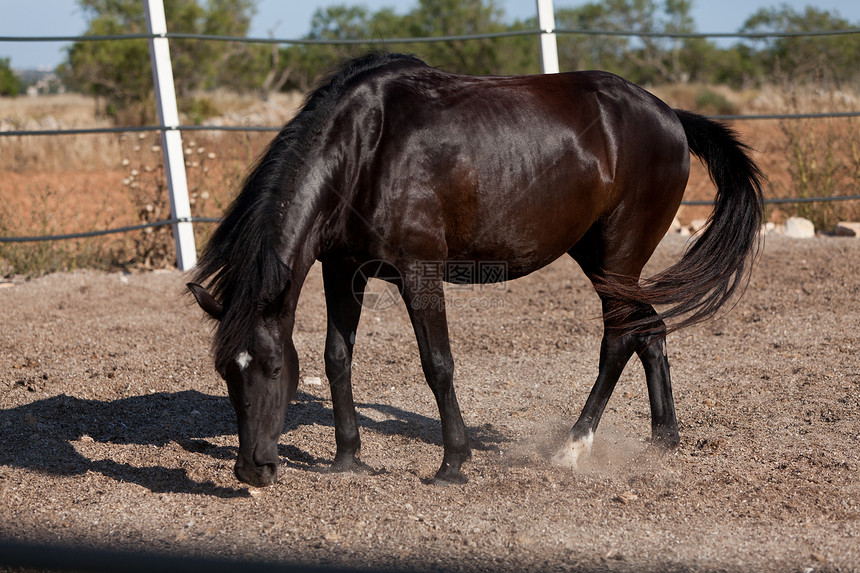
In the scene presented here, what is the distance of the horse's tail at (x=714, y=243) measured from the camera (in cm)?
354

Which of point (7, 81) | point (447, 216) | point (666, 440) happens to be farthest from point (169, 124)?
point (7, 81)

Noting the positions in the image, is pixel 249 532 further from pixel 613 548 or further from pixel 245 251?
pixel 613 548

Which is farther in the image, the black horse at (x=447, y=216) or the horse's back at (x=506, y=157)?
the horse's back at (x=506, y=157)

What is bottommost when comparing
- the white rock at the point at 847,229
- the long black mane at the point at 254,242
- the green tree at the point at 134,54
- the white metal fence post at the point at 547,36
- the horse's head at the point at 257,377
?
the white rock at the point at 847,229

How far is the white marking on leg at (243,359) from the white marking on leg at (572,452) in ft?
4.91

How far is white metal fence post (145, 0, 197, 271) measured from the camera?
21.7 ft

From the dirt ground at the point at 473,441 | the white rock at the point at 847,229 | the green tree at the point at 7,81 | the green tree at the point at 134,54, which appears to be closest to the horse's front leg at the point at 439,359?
the dirt ground at the point at 473,441

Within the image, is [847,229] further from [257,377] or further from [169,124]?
[257,377]

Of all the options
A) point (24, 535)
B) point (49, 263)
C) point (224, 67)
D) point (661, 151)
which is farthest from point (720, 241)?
point (224, 67)

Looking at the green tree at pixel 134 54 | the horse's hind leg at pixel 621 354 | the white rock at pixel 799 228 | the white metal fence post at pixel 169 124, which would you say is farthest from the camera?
the green tree at pixel 134 54

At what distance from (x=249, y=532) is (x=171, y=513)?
388 mm

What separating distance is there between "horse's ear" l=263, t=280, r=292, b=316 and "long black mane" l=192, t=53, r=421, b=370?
0.01m

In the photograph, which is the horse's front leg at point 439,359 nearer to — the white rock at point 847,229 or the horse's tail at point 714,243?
the horse's tail at point 714,243

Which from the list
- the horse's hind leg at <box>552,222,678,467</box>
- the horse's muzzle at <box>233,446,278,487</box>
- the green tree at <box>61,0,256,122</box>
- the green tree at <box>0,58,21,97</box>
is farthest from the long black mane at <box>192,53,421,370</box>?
the green tree at <box>0,58,21,97</box>
